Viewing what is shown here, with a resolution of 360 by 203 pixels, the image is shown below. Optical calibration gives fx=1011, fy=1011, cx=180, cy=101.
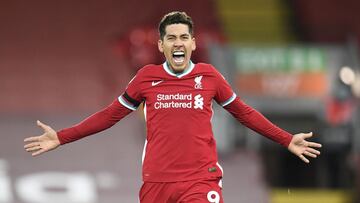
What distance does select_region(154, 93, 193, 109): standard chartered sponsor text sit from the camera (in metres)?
5.67

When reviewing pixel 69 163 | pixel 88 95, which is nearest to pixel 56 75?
pixel 88 95

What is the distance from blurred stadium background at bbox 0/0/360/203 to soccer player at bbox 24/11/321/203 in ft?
20.5

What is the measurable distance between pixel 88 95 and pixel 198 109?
25.1ft

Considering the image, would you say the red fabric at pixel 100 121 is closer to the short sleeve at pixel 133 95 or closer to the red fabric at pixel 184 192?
the short sleeve at pixel 133 95

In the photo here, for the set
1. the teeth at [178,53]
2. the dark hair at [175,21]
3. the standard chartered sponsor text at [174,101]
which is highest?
the dark hair at [175,21]

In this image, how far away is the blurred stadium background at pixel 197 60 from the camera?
40.2 ft

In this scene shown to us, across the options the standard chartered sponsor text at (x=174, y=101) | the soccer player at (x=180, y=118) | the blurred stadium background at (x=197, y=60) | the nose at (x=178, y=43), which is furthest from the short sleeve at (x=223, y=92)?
the blurred stadium background at (x=197, y=60)

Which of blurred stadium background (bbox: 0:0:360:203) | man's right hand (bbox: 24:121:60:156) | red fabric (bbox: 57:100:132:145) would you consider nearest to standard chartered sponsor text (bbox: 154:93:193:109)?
red fabric (bbox: 57:100:132:145)

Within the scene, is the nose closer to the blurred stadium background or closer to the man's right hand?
the man's right hand

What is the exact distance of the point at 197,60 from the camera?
13031 mm

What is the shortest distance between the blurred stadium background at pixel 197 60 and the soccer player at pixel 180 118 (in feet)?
20.5

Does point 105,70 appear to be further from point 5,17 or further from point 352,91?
point 352,91

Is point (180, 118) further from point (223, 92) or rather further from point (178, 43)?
point (178, 43)

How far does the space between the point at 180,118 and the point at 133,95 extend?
13.2 inches
